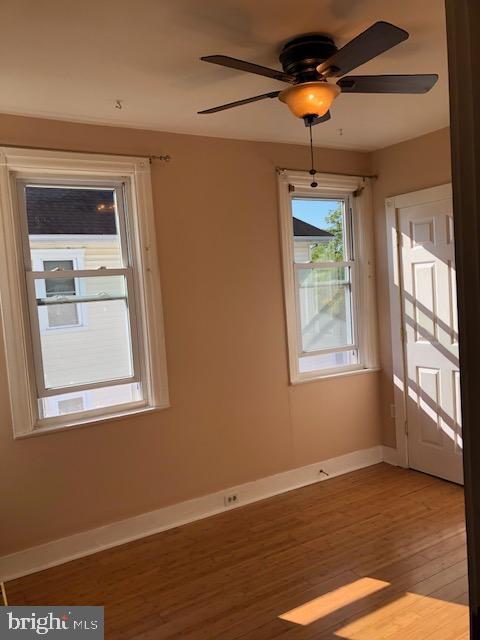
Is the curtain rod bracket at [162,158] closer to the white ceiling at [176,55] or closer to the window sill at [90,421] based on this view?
the white ceiling at [176,55]

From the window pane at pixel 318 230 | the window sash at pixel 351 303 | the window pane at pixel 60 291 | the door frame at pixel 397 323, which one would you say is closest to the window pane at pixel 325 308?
the window sash at pixel 351 303

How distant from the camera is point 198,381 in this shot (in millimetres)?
3455

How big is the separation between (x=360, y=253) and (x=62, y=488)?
9.61 ft

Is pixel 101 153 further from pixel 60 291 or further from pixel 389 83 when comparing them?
pixel 389 83

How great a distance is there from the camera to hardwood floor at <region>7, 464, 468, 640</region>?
230 cm

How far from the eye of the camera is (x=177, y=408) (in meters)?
3.38

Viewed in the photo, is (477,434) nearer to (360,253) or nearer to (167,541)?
(167,541)

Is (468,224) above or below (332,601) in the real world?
above

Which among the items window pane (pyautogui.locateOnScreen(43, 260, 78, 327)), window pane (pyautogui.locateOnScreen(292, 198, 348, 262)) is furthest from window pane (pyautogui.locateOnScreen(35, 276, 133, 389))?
window pane (pyautogui.locateOnScreen(292, 198, 348, 262))

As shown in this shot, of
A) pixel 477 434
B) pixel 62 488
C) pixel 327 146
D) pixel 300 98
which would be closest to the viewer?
pixel 477 434

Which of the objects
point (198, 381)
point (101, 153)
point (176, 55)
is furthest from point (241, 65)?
point (198, 381)

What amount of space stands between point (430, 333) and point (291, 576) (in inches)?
83.5

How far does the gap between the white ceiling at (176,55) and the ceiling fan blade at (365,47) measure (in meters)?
0.23

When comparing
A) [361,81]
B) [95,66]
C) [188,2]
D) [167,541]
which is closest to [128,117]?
[95,66]
